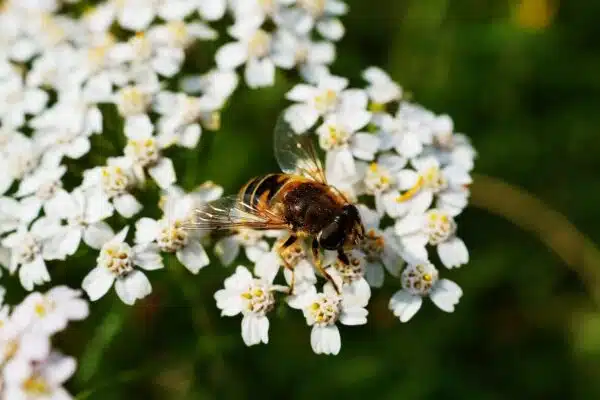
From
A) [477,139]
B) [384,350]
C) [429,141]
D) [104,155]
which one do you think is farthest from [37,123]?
[477,139]

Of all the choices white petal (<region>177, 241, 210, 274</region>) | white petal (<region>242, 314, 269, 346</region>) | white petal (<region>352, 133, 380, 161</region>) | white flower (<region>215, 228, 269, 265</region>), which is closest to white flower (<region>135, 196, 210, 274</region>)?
white petal (<region>177, 241, 210, 274</region>)

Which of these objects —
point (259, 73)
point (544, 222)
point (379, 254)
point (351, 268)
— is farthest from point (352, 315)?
point (544, 222)

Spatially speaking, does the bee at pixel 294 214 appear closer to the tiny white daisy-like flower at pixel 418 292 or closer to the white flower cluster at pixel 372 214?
the white flower cluster at pixel 372 214

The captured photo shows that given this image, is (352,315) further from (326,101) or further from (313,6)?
(313,6)

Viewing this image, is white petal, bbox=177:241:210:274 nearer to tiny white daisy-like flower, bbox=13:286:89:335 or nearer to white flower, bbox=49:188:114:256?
white flower, bbox=49:188:114:256

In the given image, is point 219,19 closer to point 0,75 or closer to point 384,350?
point 0,75

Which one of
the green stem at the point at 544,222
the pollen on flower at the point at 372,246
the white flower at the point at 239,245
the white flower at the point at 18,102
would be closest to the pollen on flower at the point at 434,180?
the pollen on flower at the point at 372,246
